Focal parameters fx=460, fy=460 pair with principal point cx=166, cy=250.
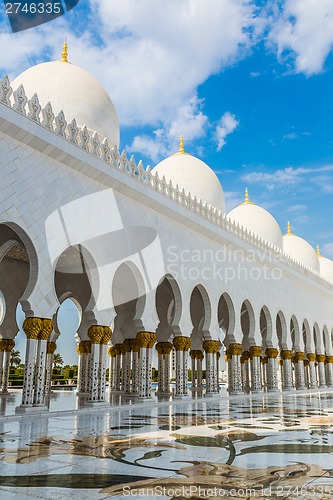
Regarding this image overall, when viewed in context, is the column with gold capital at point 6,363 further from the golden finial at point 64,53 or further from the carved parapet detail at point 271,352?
the carved parapet detail at point 271,352

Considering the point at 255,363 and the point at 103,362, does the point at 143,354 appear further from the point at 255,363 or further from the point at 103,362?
the point at 255,363

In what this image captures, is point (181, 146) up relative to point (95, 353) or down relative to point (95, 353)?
up

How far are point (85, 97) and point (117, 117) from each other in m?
1.17

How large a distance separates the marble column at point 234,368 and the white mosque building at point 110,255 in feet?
0.14

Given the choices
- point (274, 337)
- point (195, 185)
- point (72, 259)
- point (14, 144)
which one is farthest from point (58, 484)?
point (274, 337)

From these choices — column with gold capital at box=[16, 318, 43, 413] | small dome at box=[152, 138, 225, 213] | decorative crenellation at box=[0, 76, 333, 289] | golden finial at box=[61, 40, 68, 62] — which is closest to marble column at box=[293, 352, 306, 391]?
decorative crenellation at box=[0, 76, 333, 289]

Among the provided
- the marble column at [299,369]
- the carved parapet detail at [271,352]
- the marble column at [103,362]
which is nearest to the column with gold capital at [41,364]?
the marble column at [103,362]

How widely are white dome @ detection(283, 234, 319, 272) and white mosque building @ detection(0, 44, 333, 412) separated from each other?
4.78 m

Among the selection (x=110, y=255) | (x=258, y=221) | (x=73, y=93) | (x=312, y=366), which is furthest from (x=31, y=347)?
(x=312, y=366)

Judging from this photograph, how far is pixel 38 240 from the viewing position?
7477 millimetres

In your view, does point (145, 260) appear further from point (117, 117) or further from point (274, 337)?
point (274, 337)

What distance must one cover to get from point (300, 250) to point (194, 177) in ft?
33.0

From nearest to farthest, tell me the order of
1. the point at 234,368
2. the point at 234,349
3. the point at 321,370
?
the point at 234,349
the point at 234,368
the point at 321,370

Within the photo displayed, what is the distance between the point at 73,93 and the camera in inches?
421
